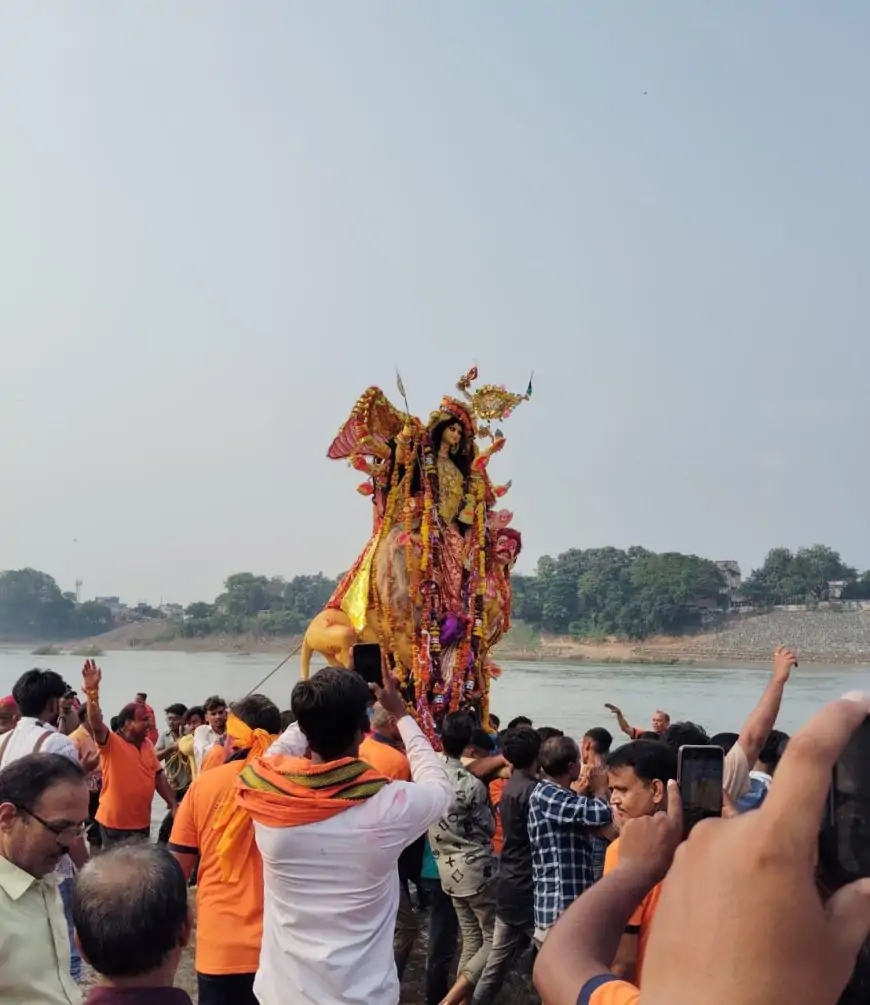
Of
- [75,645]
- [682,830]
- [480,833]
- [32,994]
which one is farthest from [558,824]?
[75,645]

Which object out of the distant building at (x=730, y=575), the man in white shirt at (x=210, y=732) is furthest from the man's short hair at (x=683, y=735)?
the distant building at (x=730, y=575)

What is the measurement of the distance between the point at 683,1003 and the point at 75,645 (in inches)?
2178

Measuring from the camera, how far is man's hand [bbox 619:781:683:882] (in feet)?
5.03

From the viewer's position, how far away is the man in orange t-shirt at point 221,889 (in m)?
3.29

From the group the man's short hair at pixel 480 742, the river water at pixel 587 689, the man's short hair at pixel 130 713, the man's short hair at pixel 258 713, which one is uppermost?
the man's short hair at pixel 258 713

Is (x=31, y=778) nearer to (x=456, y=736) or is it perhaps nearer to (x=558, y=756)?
(x=558, y=756)

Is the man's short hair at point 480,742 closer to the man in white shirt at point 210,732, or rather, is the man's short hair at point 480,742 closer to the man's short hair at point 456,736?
the man's short hair at point 456,736

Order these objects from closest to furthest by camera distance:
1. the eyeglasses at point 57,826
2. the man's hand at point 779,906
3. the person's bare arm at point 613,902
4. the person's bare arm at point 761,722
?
1. the man's hand at point 779,906
2. the person's bare arm at point 613,902
3. the eyeglasses at point 57,826
4. the person's bare arm at point 761,722

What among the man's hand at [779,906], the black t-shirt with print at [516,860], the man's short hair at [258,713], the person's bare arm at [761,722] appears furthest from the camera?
the black t-shirt with print at [516,860]

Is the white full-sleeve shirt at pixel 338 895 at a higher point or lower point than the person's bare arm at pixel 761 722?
lower

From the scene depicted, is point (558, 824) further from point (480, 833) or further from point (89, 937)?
point (89, 937)

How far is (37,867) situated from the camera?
8.18 feet

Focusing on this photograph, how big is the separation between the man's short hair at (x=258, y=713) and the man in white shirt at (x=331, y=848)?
0.99m

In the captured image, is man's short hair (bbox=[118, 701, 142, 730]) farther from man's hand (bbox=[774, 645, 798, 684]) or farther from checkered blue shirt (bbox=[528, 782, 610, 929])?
man's hand (bbox=[774, 645, 798, 684])
